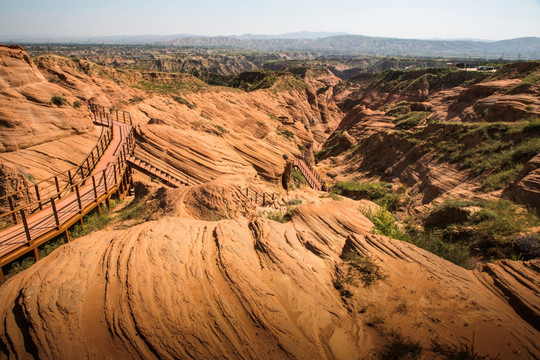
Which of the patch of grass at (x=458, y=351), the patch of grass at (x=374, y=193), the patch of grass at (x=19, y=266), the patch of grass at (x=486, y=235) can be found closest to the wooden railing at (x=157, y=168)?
the patch of grass at (x=19, y=266)

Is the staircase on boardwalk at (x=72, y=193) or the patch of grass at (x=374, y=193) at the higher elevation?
the staircase on boardwalk at (x=72, y=193)

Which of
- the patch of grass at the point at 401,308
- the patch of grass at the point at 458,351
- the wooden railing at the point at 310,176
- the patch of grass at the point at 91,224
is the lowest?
the wooden railing at the point at 310,176

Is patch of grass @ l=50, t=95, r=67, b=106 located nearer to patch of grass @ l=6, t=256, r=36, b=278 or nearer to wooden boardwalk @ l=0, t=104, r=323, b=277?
wooden boardwalk @ l=0, t=104, r=323, b=277

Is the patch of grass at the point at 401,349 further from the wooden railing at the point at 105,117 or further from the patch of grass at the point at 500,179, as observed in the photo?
the wooden railing at the point at 105,117

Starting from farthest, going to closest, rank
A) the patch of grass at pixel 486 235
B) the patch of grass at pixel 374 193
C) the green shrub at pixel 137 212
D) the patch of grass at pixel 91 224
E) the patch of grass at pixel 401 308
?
1. the patch of grass at pixel 374 193
2. the green shrub at pixel 137 212
3. the patch of grass at pixel 91 224
4. the patch of grass at pixel 486 235
5. the patch of grass at pixel 401 308

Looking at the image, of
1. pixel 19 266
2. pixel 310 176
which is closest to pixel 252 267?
pixel 19 266

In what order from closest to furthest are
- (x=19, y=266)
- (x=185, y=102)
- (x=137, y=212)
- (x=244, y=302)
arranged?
(x=244, y=302), (x=19, y=266), (x=137, y=212), (x=185, y=102)

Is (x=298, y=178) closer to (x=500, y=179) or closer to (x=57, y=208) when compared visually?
(x=500, y=179)
